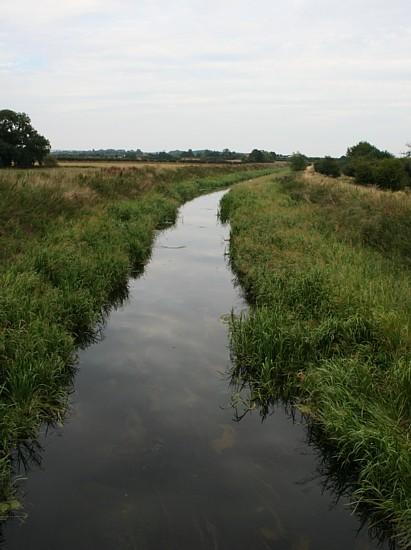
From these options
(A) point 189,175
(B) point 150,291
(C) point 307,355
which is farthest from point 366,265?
(A) point 189,175

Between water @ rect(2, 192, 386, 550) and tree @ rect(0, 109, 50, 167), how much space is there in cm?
5983

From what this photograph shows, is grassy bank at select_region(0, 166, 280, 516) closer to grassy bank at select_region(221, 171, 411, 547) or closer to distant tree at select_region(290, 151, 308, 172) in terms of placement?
grassy bank at select_region(221, 171, 411, 547)

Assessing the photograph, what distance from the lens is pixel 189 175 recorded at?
5544cm

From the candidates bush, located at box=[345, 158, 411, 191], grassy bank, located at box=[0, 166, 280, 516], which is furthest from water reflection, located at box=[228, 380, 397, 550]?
bush, located at box=[345, 158, 411, 191]

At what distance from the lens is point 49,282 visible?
974 cm

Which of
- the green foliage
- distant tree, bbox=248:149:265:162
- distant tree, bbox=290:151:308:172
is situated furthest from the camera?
distant tree, bbox=248:149:265:162

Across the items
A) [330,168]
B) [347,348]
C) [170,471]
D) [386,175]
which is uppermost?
[330,168]

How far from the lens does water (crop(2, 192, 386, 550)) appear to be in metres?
4.54

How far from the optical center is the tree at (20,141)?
61.1 m

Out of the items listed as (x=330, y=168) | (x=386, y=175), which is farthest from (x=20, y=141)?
(x=386, y=175)

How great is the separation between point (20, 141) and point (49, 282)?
199 ft

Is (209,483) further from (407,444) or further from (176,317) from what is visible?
(176,317)

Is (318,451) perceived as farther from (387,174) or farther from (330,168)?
(330,168)

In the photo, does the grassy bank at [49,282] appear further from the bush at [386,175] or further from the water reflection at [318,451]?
the bush at [386,175]
